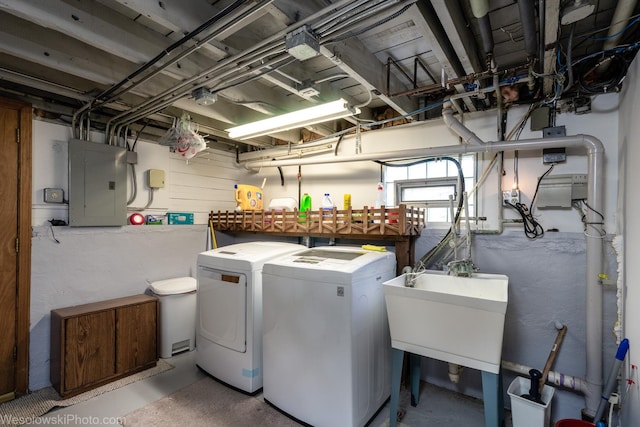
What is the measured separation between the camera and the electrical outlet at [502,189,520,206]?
2.23 metres

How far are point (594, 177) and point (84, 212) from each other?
390cm

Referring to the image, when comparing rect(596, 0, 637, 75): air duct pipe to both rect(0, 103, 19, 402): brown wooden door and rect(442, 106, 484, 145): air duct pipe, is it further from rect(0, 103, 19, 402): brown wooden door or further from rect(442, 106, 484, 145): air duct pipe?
rect(0, 103, 19, 402): brown wooden door

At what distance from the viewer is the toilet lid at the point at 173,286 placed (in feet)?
9.78

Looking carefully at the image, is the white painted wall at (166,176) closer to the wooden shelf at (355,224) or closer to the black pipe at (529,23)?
the wooden shelf at (355,224)

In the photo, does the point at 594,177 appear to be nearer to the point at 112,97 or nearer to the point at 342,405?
the point at 342,405

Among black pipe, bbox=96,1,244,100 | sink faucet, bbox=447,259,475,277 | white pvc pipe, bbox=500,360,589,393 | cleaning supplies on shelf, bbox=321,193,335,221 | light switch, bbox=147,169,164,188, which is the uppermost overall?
black pipe, bbox=96,1,244,100

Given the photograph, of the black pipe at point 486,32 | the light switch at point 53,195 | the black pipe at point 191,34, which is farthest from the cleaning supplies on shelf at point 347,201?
the light switch at point 53,195

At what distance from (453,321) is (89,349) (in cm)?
281

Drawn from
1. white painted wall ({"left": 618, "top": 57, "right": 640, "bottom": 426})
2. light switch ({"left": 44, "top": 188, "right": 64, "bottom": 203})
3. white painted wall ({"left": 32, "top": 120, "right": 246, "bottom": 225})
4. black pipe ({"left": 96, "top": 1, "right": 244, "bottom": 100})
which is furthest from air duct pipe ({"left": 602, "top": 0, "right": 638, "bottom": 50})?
light switch ({"left": 44, "top": 188, "right": 64, "bottom": 203})

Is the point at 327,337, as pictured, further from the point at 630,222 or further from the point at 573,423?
the point at 630,222

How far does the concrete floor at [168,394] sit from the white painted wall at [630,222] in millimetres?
910

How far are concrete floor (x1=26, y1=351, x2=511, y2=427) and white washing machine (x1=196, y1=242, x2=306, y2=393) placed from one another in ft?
0.77

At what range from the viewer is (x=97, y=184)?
110 inches

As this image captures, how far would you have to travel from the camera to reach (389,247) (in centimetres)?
275
